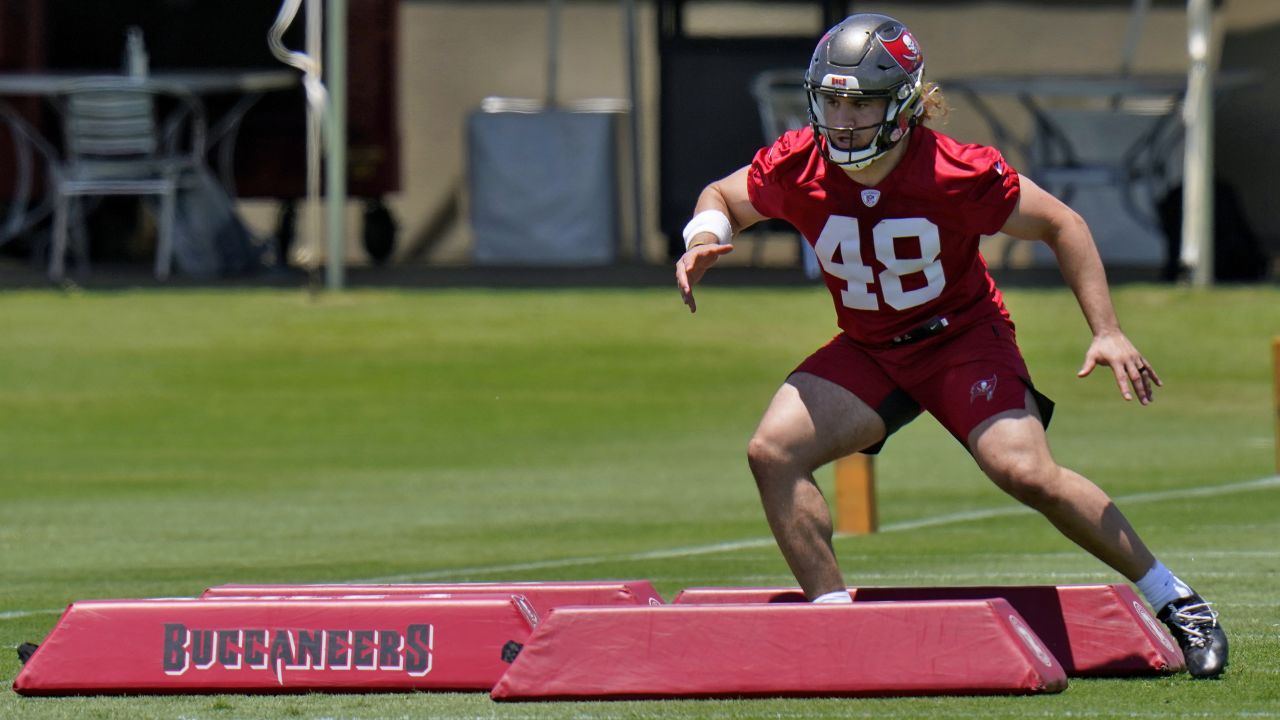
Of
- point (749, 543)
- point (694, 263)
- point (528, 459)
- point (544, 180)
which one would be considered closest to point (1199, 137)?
point (544, 180)

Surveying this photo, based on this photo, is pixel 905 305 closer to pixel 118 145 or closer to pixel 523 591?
pixel 523 591

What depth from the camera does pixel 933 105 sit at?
6.28m

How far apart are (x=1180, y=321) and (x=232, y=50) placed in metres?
10.2

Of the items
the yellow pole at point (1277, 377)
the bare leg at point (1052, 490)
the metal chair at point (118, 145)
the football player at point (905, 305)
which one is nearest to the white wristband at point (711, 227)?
the football player at point (905, 305)

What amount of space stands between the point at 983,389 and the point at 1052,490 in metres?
0.35

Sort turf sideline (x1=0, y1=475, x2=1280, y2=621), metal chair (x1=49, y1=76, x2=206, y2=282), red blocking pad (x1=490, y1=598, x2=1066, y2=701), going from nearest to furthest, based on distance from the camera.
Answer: red blocking pad (x1=490, y1=598, x2=1066, y2=701)
turf sideline (x1=0, y1=475, x2=1280, y2=621)
metal chair (x1=49, y1=76, x2=206, y2=282)

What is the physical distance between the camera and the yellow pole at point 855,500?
10.4 metres

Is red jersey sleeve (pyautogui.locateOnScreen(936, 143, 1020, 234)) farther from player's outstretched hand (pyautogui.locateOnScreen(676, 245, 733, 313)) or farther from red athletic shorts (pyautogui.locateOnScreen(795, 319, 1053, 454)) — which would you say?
player's outstretched hand (pyautogui.locateOnScreen(676, 245, 733, 313))

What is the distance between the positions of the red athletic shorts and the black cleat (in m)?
0.58

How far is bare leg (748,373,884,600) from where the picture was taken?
20.2ft

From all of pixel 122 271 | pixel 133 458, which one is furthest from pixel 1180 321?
pixel 122 271

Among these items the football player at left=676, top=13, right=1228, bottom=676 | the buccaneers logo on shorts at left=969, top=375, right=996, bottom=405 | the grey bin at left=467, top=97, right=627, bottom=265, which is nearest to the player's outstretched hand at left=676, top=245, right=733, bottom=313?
the football player at left=676, top=13, right=1228, bottom=676

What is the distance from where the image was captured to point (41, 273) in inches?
843

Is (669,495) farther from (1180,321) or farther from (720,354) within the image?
(1180,321)
